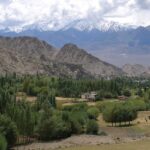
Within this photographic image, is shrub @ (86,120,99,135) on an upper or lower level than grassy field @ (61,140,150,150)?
upper

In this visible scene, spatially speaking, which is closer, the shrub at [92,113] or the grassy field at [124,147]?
the grassy field at [124,147]

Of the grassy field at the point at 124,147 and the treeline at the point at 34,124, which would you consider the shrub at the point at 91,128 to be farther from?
the grassy field at the point at 124,147

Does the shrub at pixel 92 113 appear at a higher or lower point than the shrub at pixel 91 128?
higher

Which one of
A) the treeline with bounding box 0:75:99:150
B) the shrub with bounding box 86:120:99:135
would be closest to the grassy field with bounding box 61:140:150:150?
the treeline with bounding box 0:75:99:150

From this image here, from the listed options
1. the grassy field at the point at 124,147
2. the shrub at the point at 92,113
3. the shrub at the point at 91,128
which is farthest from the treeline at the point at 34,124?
the shrub at the point at 92,113

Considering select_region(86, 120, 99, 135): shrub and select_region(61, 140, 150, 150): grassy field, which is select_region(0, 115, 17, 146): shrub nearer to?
select_region(61, 140, 150, 150): grassy field

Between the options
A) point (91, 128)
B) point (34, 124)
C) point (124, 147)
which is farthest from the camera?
point (91, 128)

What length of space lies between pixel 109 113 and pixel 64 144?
40.4 metres

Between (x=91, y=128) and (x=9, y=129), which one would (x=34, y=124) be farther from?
(x=91, y=128)

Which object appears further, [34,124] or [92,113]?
[92,113]

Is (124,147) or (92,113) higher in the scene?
(92,113)

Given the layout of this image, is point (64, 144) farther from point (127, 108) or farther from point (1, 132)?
Answer: point (127, 108)

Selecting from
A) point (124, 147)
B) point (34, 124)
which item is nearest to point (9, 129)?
point (34, 124)

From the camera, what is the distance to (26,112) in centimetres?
11181
